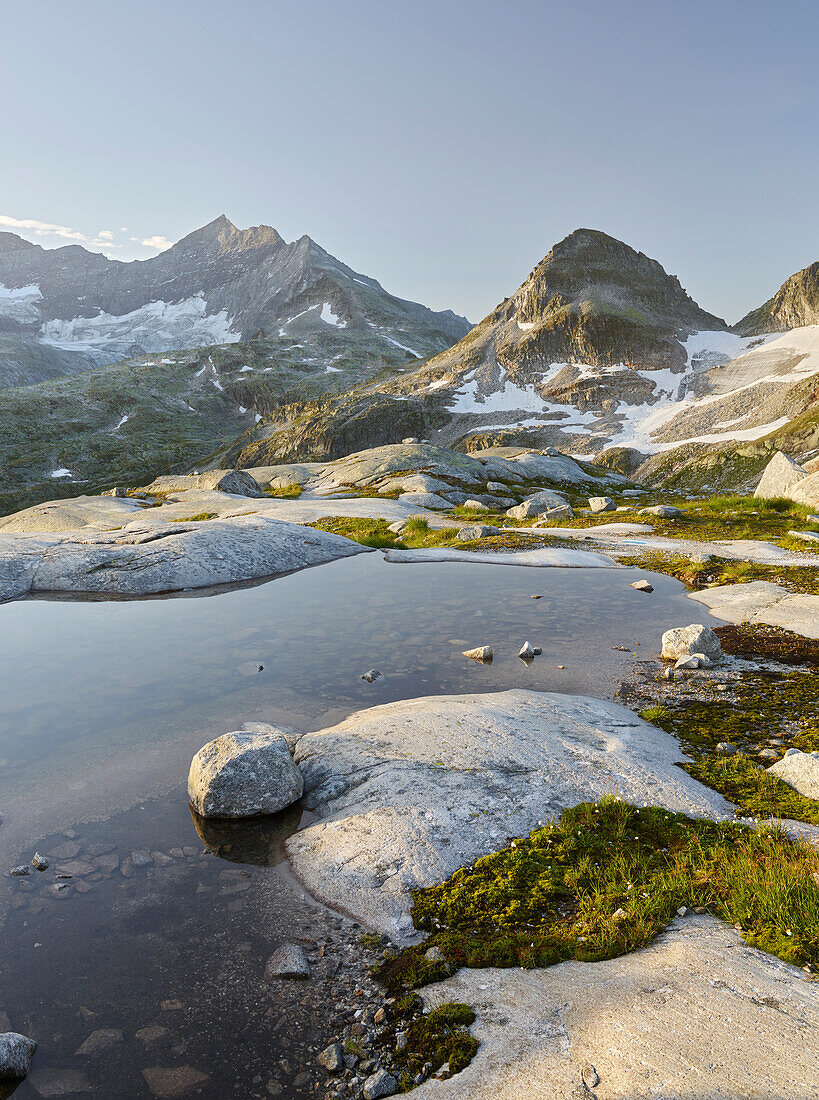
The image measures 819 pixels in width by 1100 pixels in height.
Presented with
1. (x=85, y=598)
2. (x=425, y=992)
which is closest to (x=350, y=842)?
(x=425, y=992)

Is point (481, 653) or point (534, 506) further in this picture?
point (534, 506)

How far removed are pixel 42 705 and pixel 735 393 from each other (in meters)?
187

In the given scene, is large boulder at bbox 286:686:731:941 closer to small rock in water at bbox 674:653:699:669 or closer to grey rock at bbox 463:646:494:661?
small rock in water at bbox 674:653:699:669

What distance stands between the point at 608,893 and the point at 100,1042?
17.5 ft

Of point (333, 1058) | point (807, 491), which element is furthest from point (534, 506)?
point (333, 1058)

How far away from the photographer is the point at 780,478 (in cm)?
4059

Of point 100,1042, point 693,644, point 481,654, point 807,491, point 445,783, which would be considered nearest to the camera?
point 100,1042

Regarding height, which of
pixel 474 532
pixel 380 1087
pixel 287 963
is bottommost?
pixel 287 963

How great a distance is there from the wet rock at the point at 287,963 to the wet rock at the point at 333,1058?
88 cm

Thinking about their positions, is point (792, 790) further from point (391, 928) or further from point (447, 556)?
point (447, 556)

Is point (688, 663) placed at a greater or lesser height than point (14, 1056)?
greater

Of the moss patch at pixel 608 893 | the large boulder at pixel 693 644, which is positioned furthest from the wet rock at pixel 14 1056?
the large boulder at pixel 693 644

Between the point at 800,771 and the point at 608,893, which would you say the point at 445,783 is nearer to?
the point at 608,893

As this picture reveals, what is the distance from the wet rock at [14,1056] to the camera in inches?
195
